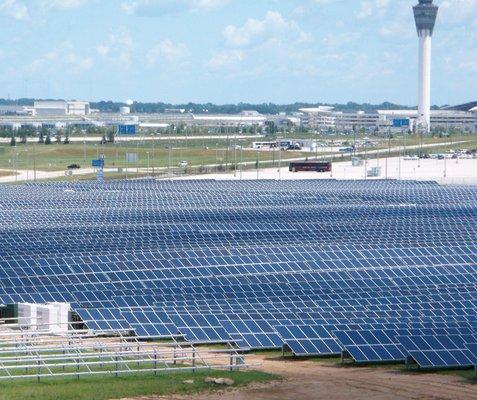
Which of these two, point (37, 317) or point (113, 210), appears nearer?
point (37, 317)

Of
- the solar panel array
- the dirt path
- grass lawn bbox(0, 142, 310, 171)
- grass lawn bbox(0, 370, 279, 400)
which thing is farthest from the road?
grass lawn bbox(0, 370, 279, 400)

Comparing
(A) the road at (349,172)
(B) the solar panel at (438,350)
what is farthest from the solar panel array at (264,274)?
(A) the road at (349,172)

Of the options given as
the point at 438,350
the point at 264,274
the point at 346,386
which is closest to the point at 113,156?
the point at 264,274

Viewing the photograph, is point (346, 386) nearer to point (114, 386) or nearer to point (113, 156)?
point (114, 386)

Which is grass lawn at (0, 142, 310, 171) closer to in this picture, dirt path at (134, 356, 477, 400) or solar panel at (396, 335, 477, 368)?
solar panel at (396, 335, 477, 368)

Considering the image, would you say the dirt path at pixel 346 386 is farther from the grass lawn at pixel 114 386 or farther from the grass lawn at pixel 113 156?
the grass lawn at pixel 113 156

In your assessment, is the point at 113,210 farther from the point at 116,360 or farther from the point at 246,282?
the point at 116,360

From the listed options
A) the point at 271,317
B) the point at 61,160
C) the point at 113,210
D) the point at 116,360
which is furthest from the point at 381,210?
the point at 61,160
